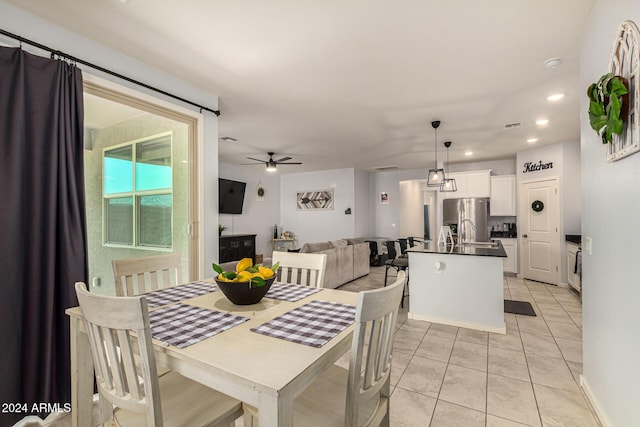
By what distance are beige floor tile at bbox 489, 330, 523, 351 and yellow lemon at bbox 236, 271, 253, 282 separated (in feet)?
8.76

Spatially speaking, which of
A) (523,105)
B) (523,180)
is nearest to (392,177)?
(523,180)

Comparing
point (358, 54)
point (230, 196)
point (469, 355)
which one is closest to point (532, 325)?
point (469, 355)

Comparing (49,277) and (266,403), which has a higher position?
(49,277)

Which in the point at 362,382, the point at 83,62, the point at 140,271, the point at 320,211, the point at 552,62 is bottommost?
the point at 362,382

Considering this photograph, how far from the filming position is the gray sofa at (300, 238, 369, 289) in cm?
470

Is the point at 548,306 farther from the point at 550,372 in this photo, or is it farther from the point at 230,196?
the point at 230,196

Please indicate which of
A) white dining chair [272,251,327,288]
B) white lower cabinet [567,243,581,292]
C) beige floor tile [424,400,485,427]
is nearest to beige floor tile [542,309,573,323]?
white lower cabinet [567,243,581,292]

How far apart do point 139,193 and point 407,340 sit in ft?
11.2

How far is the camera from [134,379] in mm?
1015

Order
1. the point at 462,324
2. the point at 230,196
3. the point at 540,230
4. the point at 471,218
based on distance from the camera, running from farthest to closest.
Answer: the point at 230,196, the point at 471,218, the point at 540,230, the point at 462,324

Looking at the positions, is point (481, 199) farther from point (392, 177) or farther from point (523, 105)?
point (523, 105)

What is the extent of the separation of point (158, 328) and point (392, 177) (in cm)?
766

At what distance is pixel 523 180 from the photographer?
5.91 meters

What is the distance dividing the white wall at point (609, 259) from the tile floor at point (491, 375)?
285 mm
